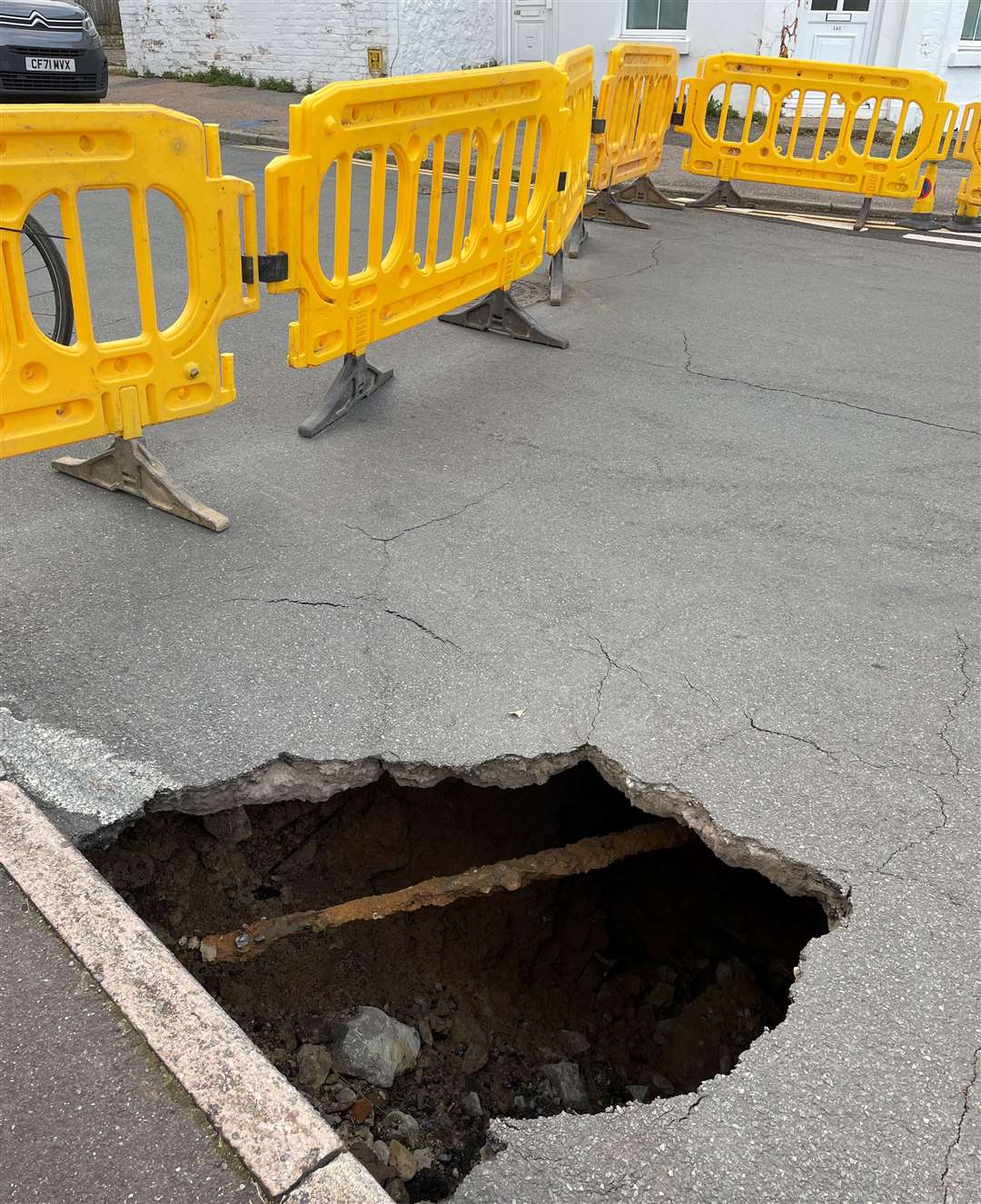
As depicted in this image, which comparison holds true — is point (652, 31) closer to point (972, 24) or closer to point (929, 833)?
point (972, 24)

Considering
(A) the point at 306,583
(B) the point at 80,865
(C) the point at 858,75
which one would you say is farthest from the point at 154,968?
(C) the point at 858,75

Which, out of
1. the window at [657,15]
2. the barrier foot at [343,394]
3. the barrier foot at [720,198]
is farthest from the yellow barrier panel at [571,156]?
the window at [657,15]

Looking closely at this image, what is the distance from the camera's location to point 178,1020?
227 cm

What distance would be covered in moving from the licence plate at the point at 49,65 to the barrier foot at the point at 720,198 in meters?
7.36

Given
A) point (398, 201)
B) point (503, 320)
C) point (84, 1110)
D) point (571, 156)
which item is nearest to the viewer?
point (84, 1110)

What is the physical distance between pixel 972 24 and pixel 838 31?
182 centimetres

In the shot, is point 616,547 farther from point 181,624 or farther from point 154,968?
point 154,968

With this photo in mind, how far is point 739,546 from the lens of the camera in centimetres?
458

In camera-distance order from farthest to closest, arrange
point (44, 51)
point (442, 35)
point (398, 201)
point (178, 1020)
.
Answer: point (442, 35) → point (44, 51) → point (398, 201) → point (178, 1020)

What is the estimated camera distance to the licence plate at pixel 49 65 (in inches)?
229

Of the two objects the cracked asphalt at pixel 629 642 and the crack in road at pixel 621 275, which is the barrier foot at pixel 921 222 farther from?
the cracked asphalt at pixel 629 642

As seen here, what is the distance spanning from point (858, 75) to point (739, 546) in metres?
8.55

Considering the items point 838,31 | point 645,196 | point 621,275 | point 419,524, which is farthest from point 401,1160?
point 838,31

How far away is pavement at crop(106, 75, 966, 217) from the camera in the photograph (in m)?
11.7
